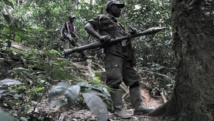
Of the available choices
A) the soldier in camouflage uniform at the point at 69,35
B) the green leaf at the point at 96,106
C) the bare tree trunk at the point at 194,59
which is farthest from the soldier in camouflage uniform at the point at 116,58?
the soldier in camouflage uniform at the point at 69,35

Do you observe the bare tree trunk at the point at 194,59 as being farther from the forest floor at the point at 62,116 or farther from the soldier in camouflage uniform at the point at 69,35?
the soldier in camouflage uniform at the point at 69,35

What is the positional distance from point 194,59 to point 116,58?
1219 millimetres

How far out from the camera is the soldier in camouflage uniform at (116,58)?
141 inches

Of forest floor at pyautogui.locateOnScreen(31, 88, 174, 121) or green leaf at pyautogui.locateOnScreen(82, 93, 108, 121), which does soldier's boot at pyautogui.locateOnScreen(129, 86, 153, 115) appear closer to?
forest floor at pyautogui.locateOnScreen(31, 88, 174, 121)

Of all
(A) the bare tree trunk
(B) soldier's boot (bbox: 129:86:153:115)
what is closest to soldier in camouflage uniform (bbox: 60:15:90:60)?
(B) soldier's boot (bbox: 129:86:153:115)

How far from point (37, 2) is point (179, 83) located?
11583mm

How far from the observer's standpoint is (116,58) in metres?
3.67

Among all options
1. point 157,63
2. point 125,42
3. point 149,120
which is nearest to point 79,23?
point 157,63

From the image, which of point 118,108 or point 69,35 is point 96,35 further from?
point 69,35

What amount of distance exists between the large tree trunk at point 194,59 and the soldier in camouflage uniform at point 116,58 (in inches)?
34.8

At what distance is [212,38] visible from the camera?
2.62 m

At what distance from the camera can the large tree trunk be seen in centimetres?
257

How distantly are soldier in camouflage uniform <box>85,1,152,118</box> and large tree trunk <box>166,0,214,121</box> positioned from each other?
2.90 ft

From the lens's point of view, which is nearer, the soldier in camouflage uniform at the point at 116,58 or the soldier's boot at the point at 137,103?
the soldier in camouflage uniform at the point at 116,58
